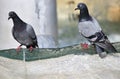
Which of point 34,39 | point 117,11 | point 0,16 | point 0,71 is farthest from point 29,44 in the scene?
point 117,11

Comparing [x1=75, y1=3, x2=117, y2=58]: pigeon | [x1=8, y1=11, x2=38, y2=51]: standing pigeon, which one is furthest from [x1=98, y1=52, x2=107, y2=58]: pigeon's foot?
[x1=8, y1=11, x2=38, y2=51]: standing pigeon

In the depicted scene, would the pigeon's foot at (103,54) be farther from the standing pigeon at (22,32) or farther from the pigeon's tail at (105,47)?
the standing pigeon at (22,32)

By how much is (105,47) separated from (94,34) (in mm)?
146

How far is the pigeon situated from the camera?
489 cm

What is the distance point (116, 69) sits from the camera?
16.0 feet

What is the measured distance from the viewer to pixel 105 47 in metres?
4.88

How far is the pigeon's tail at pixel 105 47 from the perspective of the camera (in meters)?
4.88

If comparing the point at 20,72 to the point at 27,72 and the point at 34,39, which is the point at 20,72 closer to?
the point at 27,72

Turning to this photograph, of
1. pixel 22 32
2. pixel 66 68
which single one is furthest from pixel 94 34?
pixel 22 32

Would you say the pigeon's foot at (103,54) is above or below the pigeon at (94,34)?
below

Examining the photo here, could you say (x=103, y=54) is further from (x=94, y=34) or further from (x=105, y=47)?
(x=94, y=34)

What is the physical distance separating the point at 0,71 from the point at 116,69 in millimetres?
966

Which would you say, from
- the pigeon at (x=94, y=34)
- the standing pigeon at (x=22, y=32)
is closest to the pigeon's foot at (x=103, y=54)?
the pigeon at (x=94, y=34)

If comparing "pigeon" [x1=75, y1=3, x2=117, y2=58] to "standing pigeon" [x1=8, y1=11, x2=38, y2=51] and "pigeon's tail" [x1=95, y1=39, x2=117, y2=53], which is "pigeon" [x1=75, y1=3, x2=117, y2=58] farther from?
"standing pigeon" [x1=8, y1=11, x2=38, y2=51]
